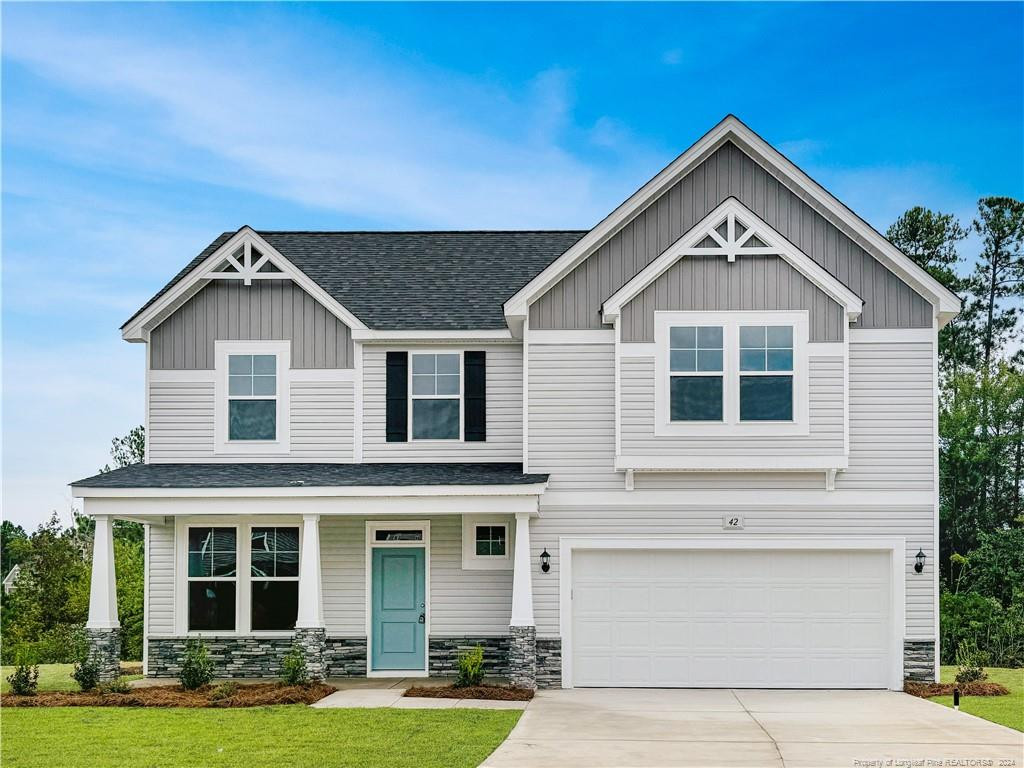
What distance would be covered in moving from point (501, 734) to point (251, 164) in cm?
1575

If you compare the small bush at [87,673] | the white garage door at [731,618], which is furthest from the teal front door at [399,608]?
the small bush at [87,673]

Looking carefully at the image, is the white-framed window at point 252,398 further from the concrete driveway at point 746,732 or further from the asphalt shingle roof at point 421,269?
the concrete driveway at point 746,732

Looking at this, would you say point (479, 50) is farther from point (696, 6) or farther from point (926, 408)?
point (926, 408)

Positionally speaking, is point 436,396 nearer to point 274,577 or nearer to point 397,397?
point 397,397

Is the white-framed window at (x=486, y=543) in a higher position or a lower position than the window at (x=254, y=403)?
lower

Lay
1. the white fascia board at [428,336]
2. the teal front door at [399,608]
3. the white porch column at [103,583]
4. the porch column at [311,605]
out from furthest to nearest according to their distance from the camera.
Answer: the white fascia board at [428,336] < the teal front door at [399,608] < the white porch column at [103,583] < the porch column at [311,605]

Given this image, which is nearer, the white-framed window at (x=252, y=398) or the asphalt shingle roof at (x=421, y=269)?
the white-framed window at (x=252, y=398)

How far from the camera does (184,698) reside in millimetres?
14992

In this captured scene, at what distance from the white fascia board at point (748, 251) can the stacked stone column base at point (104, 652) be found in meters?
8.72

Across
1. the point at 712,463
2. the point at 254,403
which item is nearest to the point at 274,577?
the point at 254,403

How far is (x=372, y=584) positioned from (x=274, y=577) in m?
1.60

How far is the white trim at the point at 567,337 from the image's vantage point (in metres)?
16.9

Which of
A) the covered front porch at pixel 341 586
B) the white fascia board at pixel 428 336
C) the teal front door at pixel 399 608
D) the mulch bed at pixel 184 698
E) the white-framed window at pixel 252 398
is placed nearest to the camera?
the mulch bed at pixel 184 698

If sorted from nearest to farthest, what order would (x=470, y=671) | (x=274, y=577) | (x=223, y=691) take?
1. (x=223, y=691)
2. (x=470, y=671)
3. (x=274, y=577)
